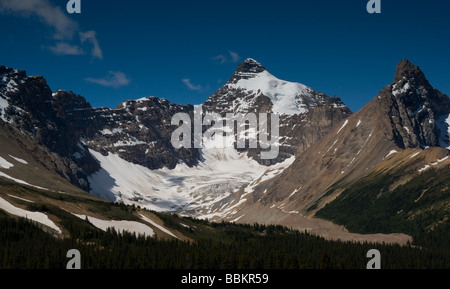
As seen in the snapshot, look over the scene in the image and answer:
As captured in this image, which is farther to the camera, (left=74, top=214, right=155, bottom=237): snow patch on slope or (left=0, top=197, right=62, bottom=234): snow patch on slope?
(left=74, top=214, right=155, bottom=237): snow patch on slope

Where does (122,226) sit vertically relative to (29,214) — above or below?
below

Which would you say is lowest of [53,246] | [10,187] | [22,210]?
[53,246]

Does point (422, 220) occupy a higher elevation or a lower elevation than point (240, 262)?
higher

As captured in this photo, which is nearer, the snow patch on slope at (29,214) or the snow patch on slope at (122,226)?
the snow patch on slope at (29,214)

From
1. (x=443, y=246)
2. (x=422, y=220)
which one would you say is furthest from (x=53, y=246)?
(x=422, y=220)

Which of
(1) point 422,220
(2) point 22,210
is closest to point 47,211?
(2) point 22,210

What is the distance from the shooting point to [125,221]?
6093 inches

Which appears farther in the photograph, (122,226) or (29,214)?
(122,226)

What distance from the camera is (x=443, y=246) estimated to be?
167625 mm
